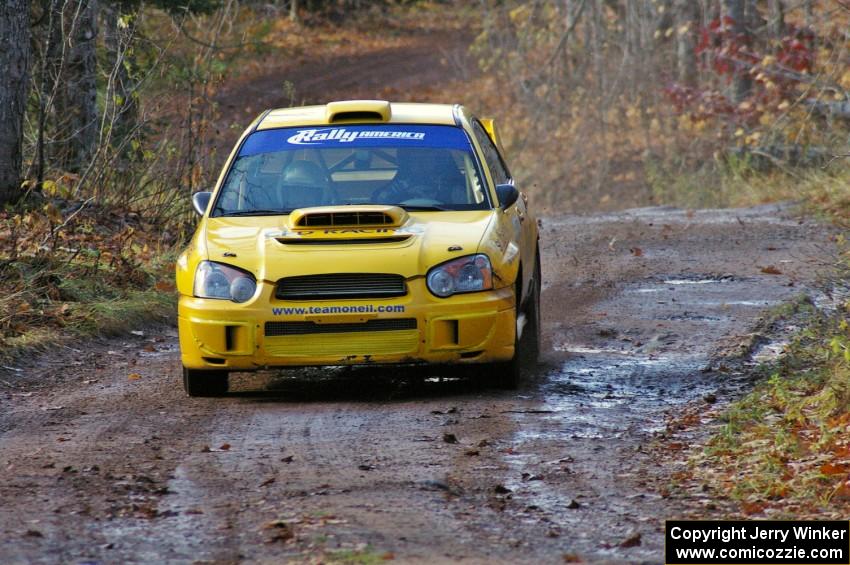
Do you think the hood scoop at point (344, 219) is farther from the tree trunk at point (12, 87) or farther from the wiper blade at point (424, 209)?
the tree trunk at point (12, 87)

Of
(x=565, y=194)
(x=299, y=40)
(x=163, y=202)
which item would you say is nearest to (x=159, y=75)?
(x=163, y=202)

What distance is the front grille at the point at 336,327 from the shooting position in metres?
8.38

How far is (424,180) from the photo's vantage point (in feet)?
Result: 31.3

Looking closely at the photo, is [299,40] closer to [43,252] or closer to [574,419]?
[43,252]

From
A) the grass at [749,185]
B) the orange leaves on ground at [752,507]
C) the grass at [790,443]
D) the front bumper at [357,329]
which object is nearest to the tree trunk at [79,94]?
the front bumper at [357,329]

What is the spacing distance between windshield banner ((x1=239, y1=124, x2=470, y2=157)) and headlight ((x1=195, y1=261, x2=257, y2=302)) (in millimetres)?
1454

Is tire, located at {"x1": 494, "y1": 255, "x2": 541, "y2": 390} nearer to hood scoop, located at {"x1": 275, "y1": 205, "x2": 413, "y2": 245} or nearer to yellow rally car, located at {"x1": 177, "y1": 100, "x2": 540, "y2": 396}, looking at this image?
yellow rally car, located at {"x1": 177, "y1": 100, "x2": 540, "y2": 396}

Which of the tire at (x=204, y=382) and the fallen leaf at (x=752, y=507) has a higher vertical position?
the fallen leaf at (x=752, y=507)

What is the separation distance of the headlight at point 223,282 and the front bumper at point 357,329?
6cm

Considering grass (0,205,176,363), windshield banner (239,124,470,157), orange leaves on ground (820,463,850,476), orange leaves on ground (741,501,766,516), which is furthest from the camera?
grass (0,205,176,363)

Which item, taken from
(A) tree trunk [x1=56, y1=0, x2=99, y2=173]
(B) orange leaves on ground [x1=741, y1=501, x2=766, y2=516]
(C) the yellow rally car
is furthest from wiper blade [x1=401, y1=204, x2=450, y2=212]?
(A) tree trunk [x1=56, y1=0, x2=99, y2=173]

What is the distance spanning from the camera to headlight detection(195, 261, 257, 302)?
8.46 m

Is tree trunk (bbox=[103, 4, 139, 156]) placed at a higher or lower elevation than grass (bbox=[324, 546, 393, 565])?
higher

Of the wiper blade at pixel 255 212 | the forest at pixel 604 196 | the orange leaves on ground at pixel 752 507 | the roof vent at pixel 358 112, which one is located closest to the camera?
the orange leaves on ground at pixel 752 507
